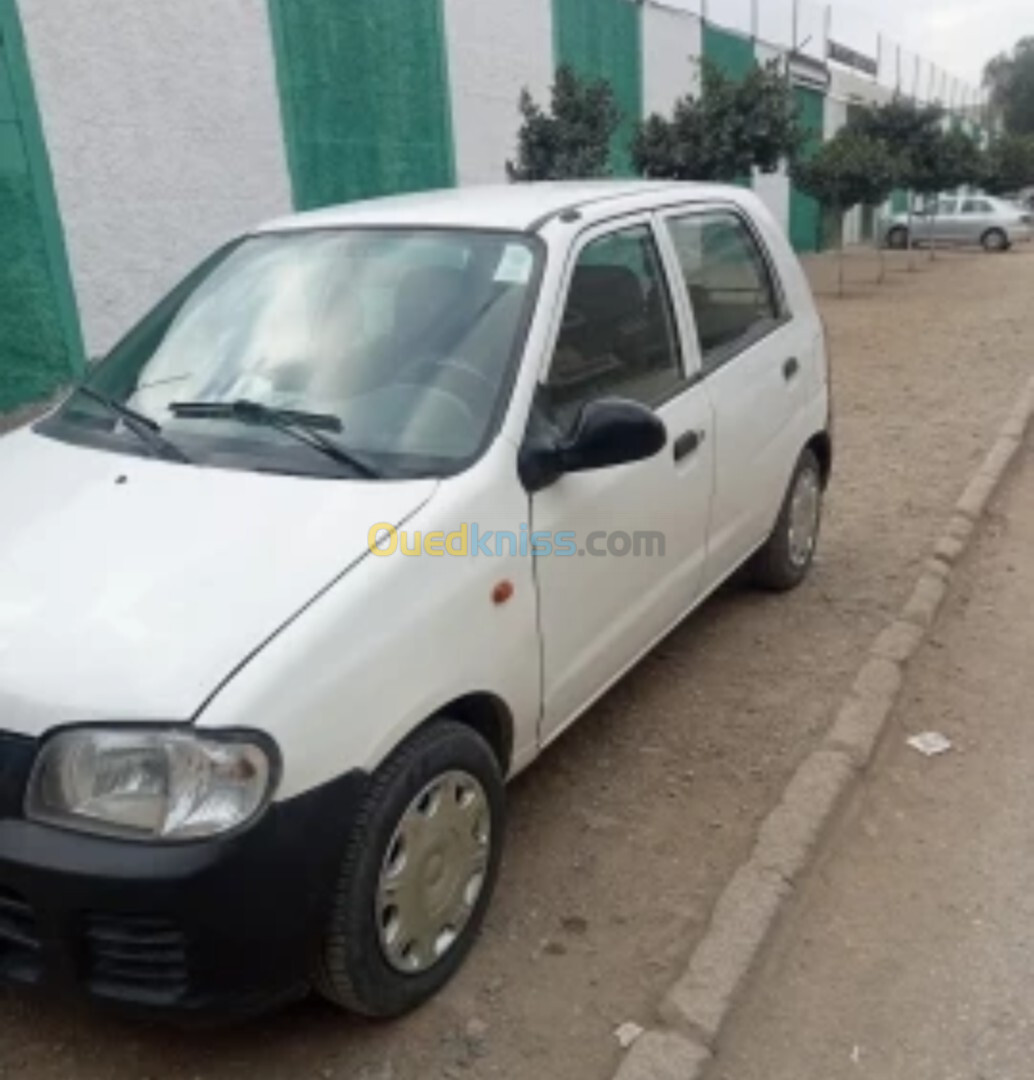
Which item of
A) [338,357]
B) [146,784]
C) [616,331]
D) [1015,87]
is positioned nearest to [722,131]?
[616,331]

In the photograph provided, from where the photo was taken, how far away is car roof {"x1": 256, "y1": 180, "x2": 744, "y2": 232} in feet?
10.3

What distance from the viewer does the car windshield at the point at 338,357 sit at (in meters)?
2.67

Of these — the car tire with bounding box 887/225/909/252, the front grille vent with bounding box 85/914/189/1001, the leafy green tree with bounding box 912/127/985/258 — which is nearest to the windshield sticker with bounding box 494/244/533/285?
the front grille vent with bounding box 85/914/189/1001

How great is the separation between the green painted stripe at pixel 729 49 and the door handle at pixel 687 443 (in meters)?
20.1

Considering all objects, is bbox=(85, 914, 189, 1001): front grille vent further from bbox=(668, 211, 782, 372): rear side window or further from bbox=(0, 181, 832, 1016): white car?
bbox=(668, 211, 782, 372): rear side window

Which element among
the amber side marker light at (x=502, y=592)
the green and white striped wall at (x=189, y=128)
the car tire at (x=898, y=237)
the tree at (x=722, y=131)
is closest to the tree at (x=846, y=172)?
the tree at (x=722, y=131)

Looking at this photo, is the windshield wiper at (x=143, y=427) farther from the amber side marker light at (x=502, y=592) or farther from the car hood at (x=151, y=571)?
the amber side marker light at (x=502, y=592)

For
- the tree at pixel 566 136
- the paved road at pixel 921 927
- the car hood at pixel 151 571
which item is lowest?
the paved road at pixel 921 927

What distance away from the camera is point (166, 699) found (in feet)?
6.44

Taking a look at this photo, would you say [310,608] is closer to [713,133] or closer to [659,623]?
[659,623]

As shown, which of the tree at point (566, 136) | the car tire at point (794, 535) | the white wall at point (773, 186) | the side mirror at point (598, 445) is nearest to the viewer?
the side mirror at point (598, 445)

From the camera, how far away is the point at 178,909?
6.42 feet

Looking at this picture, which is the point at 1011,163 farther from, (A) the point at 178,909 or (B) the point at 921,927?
(A) the point at 178,909

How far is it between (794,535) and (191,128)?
294 inches
